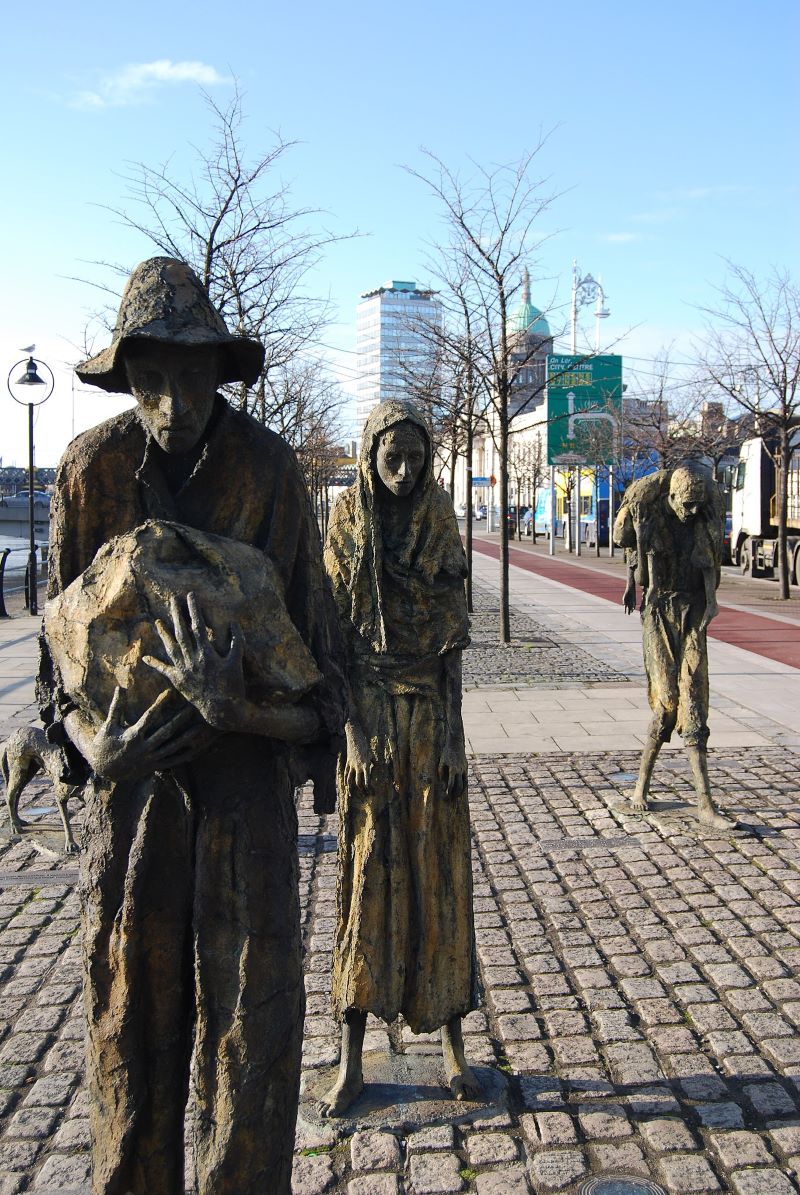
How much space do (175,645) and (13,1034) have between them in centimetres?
285

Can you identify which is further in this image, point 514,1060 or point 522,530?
point 522,530

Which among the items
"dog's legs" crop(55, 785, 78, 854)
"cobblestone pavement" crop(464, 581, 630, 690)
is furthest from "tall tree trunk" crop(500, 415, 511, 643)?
"dog's legs" crop(55, 785, 78, 854)

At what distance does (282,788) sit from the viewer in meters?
2.45

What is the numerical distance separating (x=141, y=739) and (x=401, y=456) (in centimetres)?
186

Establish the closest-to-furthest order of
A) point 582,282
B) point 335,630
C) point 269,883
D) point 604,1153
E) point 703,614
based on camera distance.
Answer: point 269,883, point 335,630, point 604,1153, point 703,614, point 582,282

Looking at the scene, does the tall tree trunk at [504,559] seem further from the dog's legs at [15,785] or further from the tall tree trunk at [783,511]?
the dog's legs at [15,785]

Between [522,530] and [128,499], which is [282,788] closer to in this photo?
[128,499]

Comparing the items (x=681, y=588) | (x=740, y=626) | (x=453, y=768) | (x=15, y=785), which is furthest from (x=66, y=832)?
(x=740, y=626)

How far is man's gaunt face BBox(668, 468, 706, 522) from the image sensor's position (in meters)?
6.75

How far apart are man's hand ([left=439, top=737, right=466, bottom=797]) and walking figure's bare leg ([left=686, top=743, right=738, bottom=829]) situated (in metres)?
3.50

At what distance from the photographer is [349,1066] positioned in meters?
3.74

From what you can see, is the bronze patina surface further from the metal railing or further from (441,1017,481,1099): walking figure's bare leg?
the metal railing

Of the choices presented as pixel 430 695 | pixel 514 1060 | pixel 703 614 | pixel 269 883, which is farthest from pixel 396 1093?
pixel 703 614

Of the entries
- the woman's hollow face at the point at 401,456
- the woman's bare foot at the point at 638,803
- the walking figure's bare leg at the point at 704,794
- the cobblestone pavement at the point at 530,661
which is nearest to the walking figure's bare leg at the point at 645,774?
the woman's bare foot at the point at 638,803
